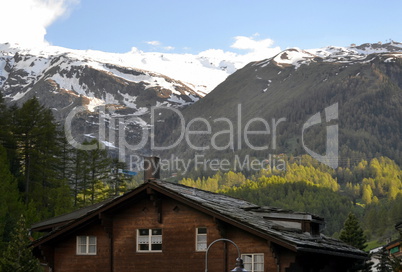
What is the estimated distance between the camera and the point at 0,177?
7081 cm

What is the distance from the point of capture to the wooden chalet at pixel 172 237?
107ft

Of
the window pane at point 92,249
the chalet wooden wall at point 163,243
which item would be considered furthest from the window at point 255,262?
Answer: the window pane at point 92,249

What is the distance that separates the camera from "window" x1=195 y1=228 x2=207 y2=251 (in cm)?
3412

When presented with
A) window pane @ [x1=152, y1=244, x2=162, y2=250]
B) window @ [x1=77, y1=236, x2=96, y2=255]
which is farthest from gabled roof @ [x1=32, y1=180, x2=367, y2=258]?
window pane @ [x1=152, y1=244, x2=162, y2=250]

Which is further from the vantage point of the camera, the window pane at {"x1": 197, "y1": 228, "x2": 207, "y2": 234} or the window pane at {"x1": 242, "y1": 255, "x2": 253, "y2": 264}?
the window pane at {"x1": 197, "y1": 228, "x2": 207, "y2": 234}

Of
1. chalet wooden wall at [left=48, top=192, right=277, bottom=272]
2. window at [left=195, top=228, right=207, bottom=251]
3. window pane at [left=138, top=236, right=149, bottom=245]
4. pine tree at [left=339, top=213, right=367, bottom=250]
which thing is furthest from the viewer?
pine tree at [left=339, top=213, right=367, bottom=250]

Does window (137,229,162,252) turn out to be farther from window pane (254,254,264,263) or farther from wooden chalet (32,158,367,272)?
window pane (254,254,264,263)

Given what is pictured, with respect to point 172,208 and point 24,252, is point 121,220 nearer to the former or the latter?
point 172,208

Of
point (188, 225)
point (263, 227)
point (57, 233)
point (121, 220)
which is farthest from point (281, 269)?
point (57, 233)

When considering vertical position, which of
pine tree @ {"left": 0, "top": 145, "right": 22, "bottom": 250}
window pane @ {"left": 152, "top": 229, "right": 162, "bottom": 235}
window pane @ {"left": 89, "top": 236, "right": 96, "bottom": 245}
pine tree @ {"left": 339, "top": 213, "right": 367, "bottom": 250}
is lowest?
pine tree @ {"left": 339, "top": 213, "right": 367, "bottom": 250}

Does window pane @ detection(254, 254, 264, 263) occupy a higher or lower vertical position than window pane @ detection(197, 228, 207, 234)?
lower

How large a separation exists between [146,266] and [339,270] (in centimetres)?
1182

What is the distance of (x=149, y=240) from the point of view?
1384 inches

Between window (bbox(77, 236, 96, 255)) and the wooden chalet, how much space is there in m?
0.05
